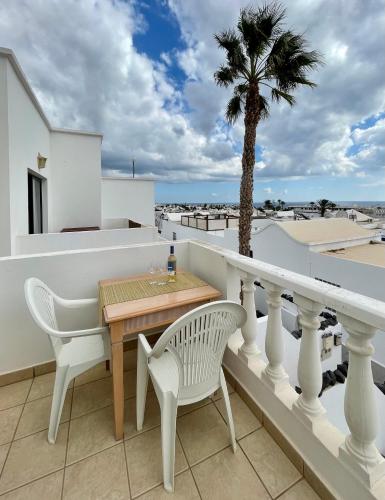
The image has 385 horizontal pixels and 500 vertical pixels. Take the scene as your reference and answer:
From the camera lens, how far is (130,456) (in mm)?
1331

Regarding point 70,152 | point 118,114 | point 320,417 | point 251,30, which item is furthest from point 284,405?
point 118,114

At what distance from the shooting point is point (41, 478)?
122cm

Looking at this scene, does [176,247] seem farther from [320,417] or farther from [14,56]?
[14,56]

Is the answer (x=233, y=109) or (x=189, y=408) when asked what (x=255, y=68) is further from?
(x=189, y=408)

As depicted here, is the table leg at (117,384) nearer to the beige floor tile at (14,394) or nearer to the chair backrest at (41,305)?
the chair backrest at (41,305)

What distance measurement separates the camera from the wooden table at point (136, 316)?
4.66 feet

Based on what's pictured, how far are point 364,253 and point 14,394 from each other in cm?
1226

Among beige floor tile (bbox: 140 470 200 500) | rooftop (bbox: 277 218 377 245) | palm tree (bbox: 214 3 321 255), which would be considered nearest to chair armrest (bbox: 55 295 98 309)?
beige floor tile (bbox: 140 470 200 500)

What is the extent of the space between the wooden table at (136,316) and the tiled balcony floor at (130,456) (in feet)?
0.60

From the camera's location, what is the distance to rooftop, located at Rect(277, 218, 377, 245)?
10672mm

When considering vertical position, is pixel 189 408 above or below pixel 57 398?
below

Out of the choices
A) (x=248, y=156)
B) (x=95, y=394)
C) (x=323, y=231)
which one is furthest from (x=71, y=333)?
(x=323, y=231)

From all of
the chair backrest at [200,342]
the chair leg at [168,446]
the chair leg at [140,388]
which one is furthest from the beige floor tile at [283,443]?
the chair leg at [140,388]

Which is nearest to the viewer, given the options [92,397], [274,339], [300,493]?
[300,493]
